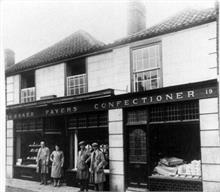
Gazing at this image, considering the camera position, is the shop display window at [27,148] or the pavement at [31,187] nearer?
the pavement at [31,187]

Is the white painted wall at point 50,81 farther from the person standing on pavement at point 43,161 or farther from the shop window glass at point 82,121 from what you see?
the person standing on pavement at point 43,161

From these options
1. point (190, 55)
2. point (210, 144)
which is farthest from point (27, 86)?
point (210, 144)

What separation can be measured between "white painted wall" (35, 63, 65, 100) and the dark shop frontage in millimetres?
750

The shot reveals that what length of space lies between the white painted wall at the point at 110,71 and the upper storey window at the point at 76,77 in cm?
44

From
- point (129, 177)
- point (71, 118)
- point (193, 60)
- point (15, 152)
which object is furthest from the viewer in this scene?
point (15, 152)

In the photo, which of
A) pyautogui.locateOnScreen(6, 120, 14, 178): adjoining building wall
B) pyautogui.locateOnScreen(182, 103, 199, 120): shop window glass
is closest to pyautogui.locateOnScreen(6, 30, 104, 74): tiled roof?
pyautogui.locateOnScreen(6, 120, 14, 178): adjoining building wall

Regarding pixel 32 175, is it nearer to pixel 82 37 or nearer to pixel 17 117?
pixel 17 117

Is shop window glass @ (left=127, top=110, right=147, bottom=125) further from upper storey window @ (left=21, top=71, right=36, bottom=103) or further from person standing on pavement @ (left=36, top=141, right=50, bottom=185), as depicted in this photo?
upper storey window @ (left=21, top=71, right=36, bottom=103)

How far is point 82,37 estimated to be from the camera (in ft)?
50.7

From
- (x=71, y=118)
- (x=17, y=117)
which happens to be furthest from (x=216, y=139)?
(x=17, y=117)

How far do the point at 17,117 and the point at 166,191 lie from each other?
27.7ft

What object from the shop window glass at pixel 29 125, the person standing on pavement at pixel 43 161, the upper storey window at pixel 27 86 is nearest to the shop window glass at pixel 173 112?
the person standing on pavement at pixel 43 161

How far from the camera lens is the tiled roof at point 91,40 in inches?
416

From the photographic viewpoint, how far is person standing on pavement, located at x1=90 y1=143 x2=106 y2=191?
11.5 metres
